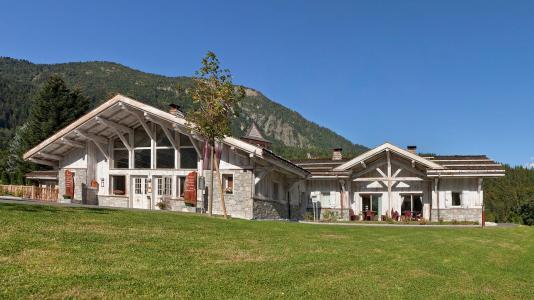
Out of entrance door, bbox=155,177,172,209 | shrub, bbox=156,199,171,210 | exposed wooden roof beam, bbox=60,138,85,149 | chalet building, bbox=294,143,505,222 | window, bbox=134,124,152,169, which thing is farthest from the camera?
chalet building, bbox=294,143,505,222

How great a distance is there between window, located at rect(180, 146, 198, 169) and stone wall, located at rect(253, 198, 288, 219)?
4056mm

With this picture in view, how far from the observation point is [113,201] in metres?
27.5

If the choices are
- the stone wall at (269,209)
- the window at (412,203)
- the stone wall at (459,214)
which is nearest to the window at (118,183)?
the stone wall at (269,209)

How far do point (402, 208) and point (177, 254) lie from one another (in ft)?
82.0

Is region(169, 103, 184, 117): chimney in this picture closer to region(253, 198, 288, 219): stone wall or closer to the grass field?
region(253, 198, 288, 219): stone wall

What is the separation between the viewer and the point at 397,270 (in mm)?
9930

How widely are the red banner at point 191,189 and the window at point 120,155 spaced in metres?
4.89

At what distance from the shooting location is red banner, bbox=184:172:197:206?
24688mm

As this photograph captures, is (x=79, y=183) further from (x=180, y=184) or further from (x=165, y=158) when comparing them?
(x=180, y=184)

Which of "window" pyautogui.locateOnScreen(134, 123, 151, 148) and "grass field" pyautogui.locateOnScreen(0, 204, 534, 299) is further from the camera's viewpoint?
"window" pyautogui.locateOnScreen(134, 123, 151, 148)

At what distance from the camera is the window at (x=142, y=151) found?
27.3 m

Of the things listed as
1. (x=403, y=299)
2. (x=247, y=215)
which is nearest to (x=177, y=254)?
(x=403, y=299)

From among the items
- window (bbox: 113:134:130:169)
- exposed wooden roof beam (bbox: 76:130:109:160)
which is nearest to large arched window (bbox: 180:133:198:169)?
window (bbox: 113:134:130:169)

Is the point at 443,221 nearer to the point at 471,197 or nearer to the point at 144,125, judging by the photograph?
the point at 471,197
